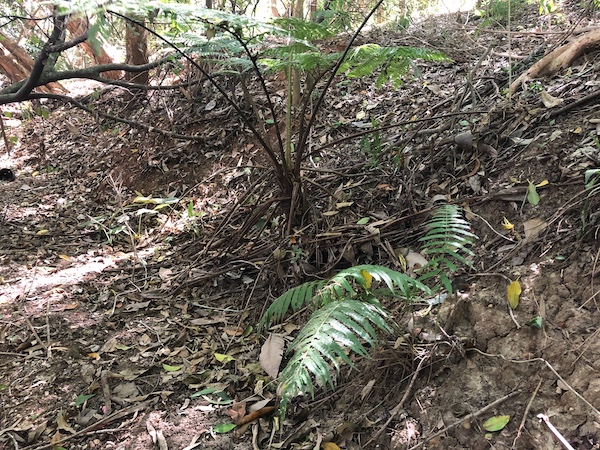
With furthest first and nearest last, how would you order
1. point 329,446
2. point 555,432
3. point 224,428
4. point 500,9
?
point 500,9, point 224,428, point 329,446, point 555,432

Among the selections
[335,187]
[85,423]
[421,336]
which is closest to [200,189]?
[335,187]

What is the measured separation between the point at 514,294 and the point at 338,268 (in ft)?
2.66

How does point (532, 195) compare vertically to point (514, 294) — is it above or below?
above

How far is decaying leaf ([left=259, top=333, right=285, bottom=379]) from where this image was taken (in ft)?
5.61

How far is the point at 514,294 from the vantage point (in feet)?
4.81

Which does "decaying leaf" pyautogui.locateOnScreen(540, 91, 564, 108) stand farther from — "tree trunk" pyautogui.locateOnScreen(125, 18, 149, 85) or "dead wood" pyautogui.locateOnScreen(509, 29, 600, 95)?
"tree trunk" pyautogui.locateOnScreen(125, 18, 149, 85)

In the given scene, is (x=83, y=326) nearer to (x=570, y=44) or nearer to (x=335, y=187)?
(x=335, y=187)

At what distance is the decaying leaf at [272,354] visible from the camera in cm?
171

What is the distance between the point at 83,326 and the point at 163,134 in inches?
77.8

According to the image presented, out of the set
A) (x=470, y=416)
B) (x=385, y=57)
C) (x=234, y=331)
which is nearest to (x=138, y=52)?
(x=385, y=57)

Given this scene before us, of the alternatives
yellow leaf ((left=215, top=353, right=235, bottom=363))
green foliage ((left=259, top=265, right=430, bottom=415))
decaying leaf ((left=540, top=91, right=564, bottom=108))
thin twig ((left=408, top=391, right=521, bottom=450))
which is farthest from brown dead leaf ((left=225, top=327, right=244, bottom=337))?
decaying leaf ((left=540, top=91, right=564, bottom=108))

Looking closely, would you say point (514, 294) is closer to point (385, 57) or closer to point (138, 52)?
point (385, 57)

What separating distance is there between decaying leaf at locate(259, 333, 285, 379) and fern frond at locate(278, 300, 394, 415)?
1.39 ft

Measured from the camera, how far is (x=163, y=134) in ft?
11.9
